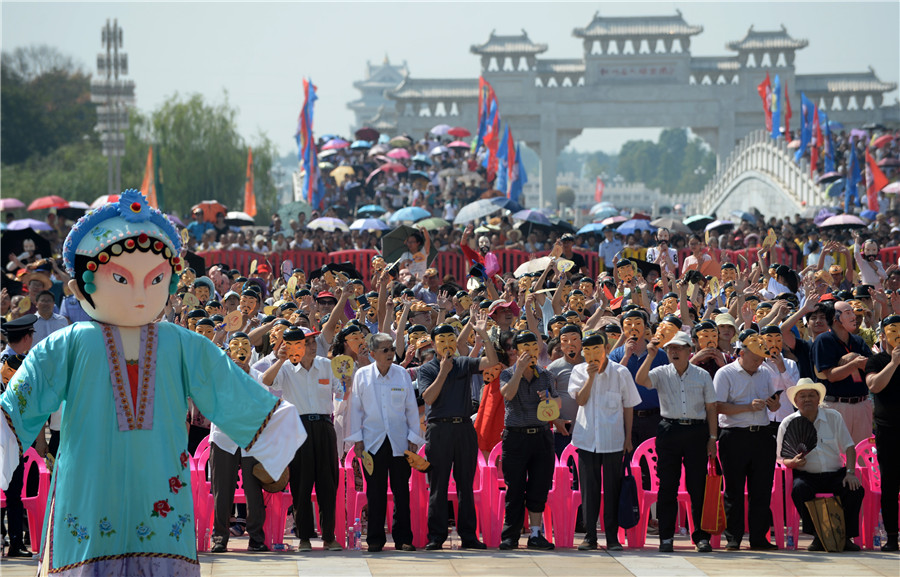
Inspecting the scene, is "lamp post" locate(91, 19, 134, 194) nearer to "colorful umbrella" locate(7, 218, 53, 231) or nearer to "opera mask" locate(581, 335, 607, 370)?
"colorful umbrella" locate(7, 218, 53, 231)

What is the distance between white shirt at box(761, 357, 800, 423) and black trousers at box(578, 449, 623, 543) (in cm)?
132

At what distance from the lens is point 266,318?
427 inches

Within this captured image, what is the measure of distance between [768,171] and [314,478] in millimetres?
39420

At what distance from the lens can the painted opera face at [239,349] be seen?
916cm

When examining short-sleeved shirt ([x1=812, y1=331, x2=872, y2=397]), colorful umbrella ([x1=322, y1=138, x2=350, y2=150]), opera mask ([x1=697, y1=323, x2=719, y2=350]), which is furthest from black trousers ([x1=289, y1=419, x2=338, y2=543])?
colorful umbrella ([x1=322, y1=138, x2=350, y2=150])

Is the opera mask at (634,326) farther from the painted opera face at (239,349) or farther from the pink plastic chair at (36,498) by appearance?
the pink plastic chair at (36,498)

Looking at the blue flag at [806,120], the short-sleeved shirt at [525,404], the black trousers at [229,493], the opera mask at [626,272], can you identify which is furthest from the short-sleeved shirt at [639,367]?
the blue flag at [806,120]

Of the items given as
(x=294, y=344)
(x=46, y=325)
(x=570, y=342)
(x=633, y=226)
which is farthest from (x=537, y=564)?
(x=633, y=226)

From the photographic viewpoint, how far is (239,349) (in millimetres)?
9164

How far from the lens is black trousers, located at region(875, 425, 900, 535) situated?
921cm

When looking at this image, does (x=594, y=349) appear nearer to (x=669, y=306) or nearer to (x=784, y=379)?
(x=784, y=379)

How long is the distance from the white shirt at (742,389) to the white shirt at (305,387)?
2.80 meters

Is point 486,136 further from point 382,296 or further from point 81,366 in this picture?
point 81,366

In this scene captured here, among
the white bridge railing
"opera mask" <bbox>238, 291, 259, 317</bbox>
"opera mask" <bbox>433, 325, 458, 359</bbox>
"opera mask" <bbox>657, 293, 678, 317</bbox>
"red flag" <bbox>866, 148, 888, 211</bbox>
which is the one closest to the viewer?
"opera mask" <bbox>433, 325, 458, 359</bbox>
